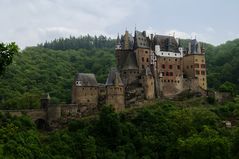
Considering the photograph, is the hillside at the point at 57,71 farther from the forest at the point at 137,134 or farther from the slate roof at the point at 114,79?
the slate roof at the point at 114,79

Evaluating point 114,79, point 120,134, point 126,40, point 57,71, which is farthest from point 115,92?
point 57,71

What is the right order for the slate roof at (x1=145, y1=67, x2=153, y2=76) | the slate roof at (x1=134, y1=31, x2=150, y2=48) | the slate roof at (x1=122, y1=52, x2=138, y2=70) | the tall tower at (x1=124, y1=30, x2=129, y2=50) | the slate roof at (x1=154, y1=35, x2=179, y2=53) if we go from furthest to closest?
the slate roof at (x1=154, y1=35, x2=179, y2=53), the tall tower at (x1=124, y1=30, x2=129, y2=50), the slate roof at (x1=134, y1=31, x2=150, y2=48), the slate roof at (x1=122, y1=52, x2=138, y2=70), the slate roof at (x1=145, y1=67, x2=153, y2=76)

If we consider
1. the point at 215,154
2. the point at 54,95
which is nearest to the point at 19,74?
the point at 54,95

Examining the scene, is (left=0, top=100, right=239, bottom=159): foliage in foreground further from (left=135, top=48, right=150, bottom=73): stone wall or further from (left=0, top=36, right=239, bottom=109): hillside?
(left=0, top=36, right=239, bottom=109): hillside

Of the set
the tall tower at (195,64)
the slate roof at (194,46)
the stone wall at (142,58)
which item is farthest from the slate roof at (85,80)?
the slate roof at (194,46)

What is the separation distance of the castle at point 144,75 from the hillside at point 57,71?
16.4 meters

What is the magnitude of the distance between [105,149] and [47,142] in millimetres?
8602

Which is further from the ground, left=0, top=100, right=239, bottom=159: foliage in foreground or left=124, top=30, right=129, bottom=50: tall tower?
left=124, top=30, right=129, bottom=50: tall tower

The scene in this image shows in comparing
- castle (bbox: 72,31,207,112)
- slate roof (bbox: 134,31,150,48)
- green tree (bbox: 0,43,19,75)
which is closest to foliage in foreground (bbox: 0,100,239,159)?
castle (bbox: 72,31,207,112)

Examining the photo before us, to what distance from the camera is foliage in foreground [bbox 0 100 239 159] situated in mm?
64656

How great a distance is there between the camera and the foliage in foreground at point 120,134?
212 feet

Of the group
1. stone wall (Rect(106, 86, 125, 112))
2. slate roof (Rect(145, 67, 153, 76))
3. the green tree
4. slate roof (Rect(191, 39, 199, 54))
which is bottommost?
stone wall (Rect(106, 86, 125, 112))

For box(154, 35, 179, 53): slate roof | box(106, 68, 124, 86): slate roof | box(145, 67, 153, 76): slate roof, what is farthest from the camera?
box(154, 35, 179, 53): slate roof

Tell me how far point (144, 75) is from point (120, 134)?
13.8 meters
